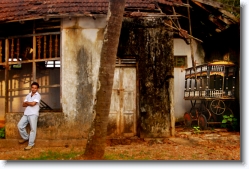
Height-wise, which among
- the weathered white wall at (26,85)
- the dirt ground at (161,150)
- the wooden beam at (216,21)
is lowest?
the dirt ground at (161,150)

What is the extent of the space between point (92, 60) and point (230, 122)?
187 inches

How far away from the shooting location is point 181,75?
11.1 meters

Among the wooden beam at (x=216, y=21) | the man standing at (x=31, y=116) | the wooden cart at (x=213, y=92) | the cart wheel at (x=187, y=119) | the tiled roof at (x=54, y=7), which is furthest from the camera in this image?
the cart wheel at (x=187, y=119)

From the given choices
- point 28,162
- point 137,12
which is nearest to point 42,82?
point 137,12

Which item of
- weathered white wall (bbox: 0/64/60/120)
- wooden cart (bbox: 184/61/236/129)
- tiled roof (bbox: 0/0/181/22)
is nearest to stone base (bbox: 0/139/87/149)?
tiled roof (bbox: 0/0/181/22)

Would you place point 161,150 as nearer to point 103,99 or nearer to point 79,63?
point 103,99

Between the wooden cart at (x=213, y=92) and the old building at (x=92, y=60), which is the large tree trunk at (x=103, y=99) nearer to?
the old building at (x=92, y=60)

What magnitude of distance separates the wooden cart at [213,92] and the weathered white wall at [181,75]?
35.0 inches

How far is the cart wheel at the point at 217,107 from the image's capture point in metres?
9.29

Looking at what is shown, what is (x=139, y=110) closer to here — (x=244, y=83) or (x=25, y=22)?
(x=244, y=83)

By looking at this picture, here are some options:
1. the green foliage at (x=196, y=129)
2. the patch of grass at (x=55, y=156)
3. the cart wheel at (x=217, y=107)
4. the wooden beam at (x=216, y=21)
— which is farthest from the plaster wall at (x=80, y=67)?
the cart wheel at (x=217, y=107)

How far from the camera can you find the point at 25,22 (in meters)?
7.90

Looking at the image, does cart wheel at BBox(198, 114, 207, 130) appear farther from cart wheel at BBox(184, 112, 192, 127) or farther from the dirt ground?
the dirt ground

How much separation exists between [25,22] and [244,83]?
5.61m
